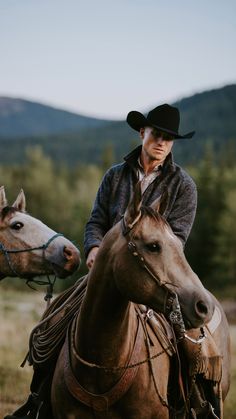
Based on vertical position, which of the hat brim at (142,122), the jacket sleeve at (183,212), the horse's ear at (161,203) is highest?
the hat brim at (142,122)

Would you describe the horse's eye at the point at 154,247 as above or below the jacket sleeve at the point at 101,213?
above

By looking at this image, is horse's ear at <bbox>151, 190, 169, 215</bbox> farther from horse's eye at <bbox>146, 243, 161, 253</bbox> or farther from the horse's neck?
the horse's neck

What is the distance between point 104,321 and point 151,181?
1.49 m

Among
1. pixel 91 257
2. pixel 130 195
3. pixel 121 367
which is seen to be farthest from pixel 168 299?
pixel 130 195

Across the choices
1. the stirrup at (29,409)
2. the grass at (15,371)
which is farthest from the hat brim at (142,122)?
the grass at (15,371)

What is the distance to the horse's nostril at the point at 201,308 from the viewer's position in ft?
14.0

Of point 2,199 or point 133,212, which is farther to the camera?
point 2,199

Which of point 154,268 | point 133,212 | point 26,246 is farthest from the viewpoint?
point 26,246

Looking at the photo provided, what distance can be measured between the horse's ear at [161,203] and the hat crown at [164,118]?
0.92m

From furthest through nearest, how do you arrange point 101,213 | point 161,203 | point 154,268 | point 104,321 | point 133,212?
point 101,213 → point 161,203 → point 104,321 → point 133,212 → point 154,268

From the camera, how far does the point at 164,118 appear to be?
5.60m

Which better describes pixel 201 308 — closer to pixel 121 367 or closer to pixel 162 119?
pixel 121 367

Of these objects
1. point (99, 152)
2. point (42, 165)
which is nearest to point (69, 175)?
point (42, 165)

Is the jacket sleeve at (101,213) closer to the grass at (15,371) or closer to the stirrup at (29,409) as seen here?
the stirrup at (29,409)
